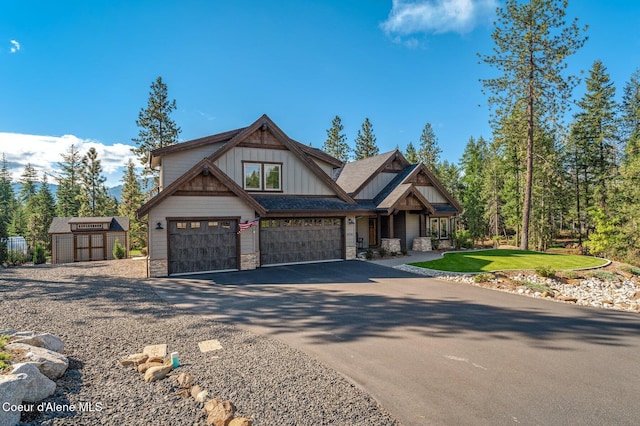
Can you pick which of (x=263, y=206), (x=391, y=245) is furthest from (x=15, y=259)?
(x=391, y=245)

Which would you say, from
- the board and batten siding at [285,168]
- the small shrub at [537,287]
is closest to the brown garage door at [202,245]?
the board and batten siding at [285,168]

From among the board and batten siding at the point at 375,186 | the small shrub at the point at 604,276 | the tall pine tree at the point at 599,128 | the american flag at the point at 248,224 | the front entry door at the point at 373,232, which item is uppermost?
the tall pine tree at the point at 599,128

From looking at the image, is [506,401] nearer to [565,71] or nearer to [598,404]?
[598,404]

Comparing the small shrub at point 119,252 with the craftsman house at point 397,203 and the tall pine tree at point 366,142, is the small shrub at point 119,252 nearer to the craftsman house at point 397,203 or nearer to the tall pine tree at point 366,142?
the craftsman house at point 397,203

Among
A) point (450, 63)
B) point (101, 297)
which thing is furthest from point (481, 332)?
point (450, 63)

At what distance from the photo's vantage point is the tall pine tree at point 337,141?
4725 cm

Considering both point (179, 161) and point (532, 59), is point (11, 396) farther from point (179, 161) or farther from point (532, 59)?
point (532, 59)

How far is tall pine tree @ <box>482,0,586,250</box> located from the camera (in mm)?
19625

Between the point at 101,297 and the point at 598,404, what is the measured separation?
11705mm

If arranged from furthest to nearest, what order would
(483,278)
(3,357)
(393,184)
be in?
(393,184)
(483,278)
(3,357)

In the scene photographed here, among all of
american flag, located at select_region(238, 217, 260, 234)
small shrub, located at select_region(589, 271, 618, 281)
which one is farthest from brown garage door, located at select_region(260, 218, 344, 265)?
small shrub, located at select_region(589, 271, 618, 281)

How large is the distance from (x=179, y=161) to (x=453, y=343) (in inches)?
614

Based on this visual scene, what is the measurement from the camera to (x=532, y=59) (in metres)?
20.7

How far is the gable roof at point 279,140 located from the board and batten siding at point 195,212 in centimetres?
281
